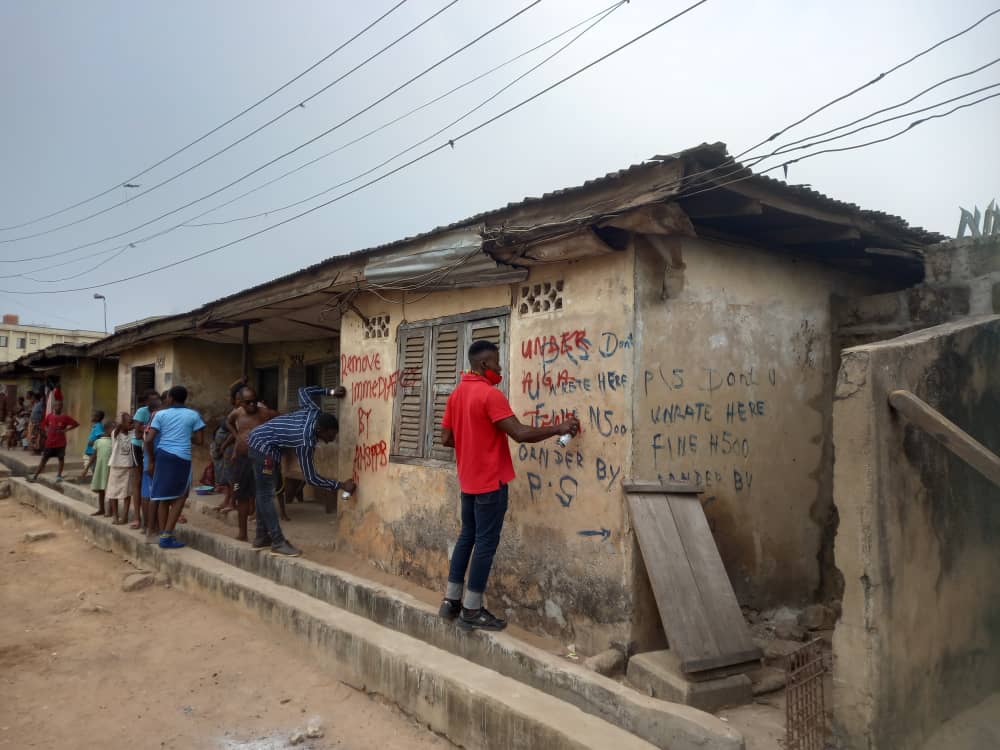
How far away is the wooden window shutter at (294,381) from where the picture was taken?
12242 millimetres

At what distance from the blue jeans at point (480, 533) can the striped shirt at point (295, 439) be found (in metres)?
2.72

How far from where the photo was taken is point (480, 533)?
15.2 feet

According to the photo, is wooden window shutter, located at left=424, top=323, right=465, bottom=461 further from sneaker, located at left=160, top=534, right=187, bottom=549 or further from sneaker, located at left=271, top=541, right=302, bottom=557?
sneaker, located at left=160, top=534, right=187, bottom=549

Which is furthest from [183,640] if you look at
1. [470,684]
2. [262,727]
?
[470,684]

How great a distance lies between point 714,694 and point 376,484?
412 centimetres

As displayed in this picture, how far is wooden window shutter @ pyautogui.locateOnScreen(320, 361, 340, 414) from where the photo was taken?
11227 millimetres

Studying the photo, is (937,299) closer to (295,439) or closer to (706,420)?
(706,420)

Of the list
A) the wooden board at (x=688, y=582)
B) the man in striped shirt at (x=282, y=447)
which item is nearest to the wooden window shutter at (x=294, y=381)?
the man in striped shirt at (x=282, y=447)

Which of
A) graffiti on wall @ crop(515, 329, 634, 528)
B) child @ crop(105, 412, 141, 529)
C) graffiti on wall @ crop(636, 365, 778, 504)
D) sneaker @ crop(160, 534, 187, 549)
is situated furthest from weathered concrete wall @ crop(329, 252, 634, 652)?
child @ crop(105, 412, 141, 529)

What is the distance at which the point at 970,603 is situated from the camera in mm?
3670

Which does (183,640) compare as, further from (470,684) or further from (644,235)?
(644,235)

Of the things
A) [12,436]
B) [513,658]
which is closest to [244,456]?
[513,658]

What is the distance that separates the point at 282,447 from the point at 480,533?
333cm

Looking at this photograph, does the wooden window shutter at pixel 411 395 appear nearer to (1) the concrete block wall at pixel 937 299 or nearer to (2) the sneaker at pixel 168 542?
(2) the sneaker at pixel 168 542
